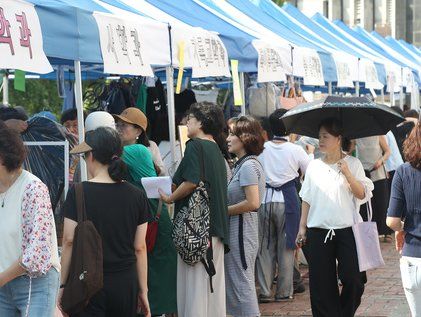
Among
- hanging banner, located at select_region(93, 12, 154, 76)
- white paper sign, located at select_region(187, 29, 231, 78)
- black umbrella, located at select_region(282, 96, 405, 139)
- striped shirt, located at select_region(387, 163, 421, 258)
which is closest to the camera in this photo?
striped shirt, located at select_region(387, 163, 421, 258)

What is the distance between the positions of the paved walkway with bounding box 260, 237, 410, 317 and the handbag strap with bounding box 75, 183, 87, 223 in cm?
408

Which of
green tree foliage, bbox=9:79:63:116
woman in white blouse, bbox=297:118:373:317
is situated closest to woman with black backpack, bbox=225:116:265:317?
woman in white blouse, bbox=297:118:373:317

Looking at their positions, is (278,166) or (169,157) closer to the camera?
(169,157)

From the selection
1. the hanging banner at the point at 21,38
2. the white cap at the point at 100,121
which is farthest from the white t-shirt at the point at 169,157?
the hanging banner at the point at 21,38

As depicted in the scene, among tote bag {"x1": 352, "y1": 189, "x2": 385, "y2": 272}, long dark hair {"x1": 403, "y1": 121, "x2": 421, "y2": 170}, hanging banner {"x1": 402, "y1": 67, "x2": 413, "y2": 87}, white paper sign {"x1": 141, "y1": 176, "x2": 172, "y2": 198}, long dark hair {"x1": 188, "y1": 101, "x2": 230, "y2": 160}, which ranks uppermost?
hanging banner {"x1": 402, "y1": 67, "x2": 413, "y2": 87}

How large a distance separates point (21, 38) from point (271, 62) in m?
5.86

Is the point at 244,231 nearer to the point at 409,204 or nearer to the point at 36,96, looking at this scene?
the point at 409,204

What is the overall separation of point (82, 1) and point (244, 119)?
168 cm

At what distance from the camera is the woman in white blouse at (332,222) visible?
7.58 metres

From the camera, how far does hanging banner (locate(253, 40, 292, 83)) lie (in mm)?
11078

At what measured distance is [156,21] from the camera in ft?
28.0

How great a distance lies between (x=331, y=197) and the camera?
759 centimetres

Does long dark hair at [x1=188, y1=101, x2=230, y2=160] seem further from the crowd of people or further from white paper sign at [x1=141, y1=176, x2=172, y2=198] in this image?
white paper sign at [x1=141, y1=176, x2=172, y2=198]

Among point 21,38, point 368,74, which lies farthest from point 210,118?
point 368,74
